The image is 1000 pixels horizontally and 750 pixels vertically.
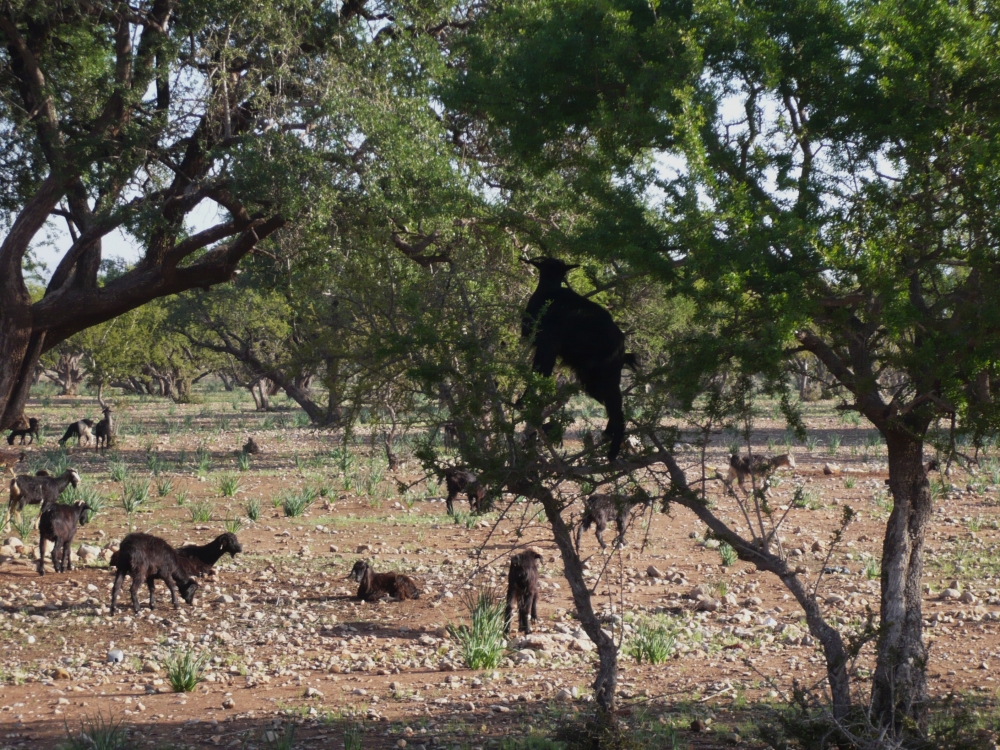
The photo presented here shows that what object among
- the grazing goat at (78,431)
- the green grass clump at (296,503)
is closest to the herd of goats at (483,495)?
the green grass clump at (296,503)

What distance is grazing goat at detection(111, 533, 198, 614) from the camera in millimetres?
9742

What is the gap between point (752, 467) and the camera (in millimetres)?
5465

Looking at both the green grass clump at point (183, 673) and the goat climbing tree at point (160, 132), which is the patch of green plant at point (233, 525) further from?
the green grass clump at point (183, 673)

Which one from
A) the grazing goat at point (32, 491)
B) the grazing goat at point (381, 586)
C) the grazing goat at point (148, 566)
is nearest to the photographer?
the grazing goat at point (148, 566)

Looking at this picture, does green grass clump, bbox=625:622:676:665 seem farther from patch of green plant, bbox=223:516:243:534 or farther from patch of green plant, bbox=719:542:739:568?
patch of green plant, bbox=223:516:243:534

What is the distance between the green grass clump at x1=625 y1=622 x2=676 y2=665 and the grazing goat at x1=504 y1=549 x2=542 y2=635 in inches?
43.5

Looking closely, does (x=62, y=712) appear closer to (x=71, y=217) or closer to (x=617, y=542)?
(x=617, y=542)

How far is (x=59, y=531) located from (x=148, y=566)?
6.17 feet

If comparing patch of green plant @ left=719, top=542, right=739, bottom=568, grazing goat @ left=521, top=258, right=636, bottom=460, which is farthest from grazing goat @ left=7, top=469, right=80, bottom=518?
grazing goat @ left=521, top=258, right=636, bottom=460

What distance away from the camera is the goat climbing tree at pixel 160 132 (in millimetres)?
10891

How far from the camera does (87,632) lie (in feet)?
30.4

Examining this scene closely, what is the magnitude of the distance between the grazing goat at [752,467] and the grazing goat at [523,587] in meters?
2.10

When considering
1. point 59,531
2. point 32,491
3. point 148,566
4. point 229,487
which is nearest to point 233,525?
point 59,531

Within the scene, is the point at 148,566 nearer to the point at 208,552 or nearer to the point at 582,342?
the point at 208,552
